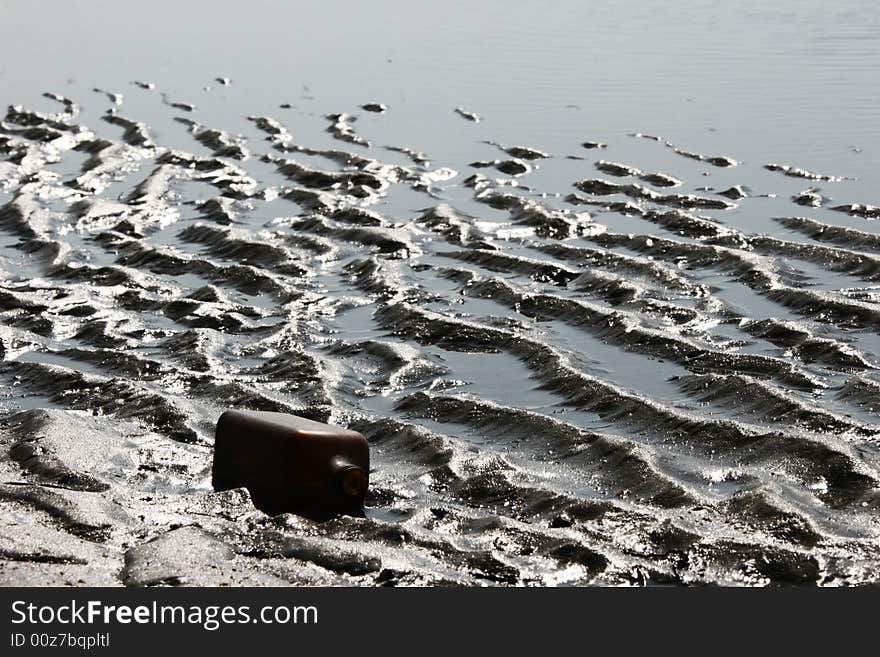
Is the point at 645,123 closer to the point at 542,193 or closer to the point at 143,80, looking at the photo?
the point at 542,193

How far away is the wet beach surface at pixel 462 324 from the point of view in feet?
17.2

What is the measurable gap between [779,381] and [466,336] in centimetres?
195

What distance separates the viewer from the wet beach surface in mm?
5230

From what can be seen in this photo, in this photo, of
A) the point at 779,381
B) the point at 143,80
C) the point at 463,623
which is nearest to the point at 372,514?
the point at 463,623

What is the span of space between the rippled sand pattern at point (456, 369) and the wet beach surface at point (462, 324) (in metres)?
0.02

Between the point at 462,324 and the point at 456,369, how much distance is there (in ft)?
2.45

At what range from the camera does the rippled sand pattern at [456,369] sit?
202 inches

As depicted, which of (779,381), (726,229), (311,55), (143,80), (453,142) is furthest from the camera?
(311,55)

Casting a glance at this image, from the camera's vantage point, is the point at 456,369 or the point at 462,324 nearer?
the point at 456,369

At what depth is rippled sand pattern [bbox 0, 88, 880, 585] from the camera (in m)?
5.13

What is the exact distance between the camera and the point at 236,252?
34.6 ft

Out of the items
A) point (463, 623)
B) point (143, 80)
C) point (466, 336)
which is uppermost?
point (463, 623)

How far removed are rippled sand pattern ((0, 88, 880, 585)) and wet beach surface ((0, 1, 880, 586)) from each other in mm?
24

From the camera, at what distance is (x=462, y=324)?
8383mm
